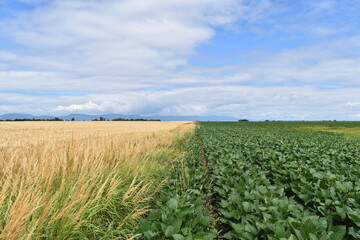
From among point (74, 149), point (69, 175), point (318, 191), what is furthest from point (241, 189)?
point (74, 149)

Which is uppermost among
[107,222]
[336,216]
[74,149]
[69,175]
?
[74,149]

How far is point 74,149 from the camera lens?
5121 millimetres

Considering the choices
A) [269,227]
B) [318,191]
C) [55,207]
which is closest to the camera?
[269,227]

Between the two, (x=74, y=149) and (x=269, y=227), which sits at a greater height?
(x=74, y=149)

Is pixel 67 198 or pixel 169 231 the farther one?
pixel 67 198

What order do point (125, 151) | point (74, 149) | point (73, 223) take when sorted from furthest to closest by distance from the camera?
1. point (125, 151)
2. point (74, 149)
3. point (73, 223)

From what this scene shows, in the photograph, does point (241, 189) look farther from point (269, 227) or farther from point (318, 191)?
point (269, 227)

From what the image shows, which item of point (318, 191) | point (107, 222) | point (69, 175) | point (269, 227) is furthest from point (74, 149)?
point (318, 191)

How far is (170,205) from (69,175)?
1927 mm

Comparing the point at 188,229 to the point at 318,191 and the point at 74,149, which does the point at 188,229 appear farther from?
the point at 74,149

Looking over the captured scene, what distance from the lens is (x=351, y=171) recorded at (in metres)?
6.02

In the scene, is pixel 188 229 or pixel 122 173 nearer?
pixel 188 229

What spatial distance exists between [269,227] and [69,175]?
3074 millimetres

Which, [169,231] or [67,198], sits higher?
[67,198]
